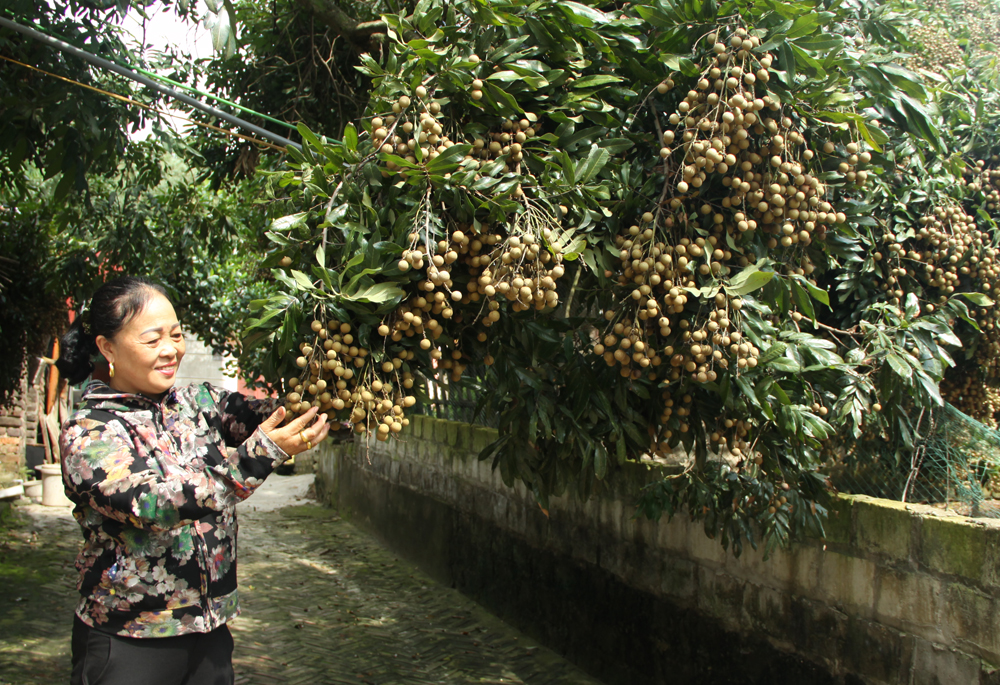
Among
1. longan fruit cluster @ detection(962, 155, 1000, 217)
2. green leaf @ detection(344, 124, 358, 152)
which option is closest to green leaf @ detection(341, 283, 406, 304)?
green leaf @ detection(344, 124, 358, 152)

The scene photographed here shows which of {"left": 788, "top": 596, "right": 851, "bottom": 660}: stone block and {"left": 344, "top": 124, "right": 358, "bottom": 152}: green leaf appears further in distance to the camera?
{"left": 788, "top": 596, "right": 851, "bottom": 660}: stone block

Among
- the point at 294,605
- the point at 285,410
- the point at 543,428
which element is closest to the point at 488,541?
the point at 294,605

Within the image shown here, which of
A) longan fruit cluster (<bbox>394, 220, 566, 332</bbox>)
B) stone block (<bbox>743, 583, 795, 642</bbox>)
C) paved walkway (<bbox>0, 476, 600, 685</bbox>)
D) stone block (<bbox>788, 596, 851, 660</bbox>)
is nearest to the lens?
longan fruit cluster (<bbox>394, 220, 566, 332</bbox>)

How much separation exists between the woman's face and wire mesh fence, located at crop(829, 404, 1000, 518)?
287cm

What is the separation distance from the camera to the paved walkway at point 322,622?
4.80 m

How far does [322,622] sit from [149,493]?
13.8 ft

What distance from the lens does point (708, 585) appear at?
4.09 meters

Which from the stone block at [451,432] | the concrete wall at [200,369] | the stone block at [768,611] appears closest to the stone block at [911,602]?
the stone block at [768,611]

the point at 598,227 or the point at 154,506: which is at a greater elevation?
the point at 598,227

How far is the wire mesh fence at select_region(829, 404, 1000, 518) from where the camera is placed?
3.34 meters

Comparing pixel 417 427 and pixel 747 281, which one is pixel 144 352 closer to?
pixel 747 281

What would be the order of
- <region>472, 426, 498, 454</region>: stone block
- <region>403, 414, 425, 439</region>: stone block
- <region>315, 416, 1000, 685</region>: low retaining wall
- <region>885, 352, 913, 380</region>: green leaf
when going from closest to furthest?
<region>885, 352, 913, 380</region>: green leaf < <region>315, 416, 1000, 685</region>: low retaining wall < <region>472, 426, 498, 454</region>: stone block < <region>403, 414, 425, 439</region>: stone block

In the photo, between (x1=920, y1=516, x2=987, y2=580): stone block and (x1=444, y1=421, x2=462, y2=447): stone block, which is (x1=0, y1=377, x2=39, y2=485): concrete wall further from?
(x1=920, y1=516, x2=987, y2=580): stone block

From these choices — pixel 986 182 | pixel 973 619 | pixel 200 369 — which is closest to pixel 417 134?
pixel 973 619
